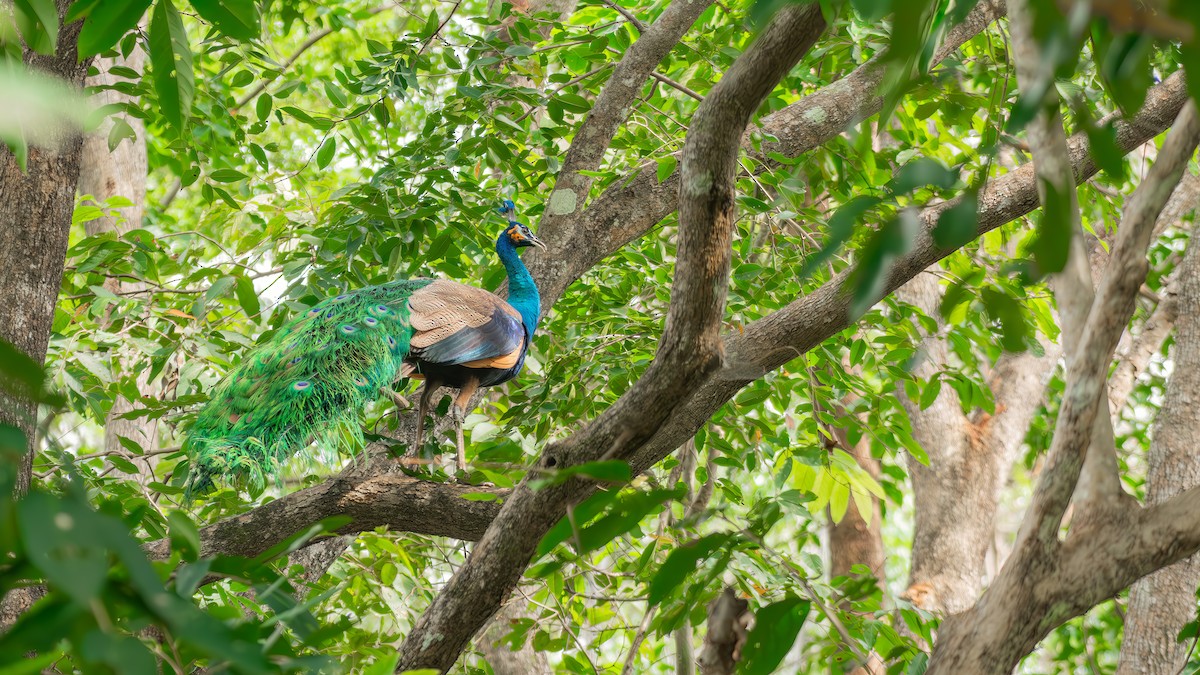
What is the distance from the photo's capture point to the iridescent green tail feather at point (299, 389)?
2.73 metres

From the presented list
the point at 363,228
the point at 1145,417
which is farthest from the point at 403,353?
the point at 1145,417

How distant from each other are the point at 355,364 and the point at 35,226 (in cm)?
95


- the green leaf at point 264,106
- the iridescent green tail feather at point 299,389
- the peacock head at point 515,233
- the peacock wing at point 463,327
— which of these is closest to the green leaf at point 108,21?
the iridescent green tail feather at point 299,389

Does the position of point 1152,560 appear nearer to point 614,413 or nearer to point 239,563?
point 614,413

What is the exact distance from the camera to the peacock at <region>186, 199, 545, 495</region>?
2.79 metres

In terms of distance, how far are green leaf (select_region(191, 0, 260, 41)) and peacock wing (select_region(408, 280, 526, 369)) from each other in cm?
196

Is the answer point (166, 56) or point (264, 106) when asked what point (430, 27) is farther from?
point (166, 56)

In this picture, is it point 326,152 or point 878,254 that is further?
point 326,152

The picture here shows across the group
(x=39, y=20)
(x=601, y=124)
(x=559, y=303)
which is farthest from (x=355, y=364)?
(x=39, y=20)

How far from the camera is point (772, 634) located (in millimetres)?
1151

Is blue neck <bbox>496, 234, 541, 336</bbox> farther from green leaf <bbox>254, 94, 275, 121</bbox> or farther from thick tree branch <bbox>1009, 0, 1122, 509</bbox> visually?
thick tree branch <bbox>1009, 0, 1122, 509</bbox>

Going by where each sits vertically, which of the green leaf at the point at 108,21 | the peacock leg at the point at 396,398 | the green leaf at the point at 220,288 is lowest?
the peacock leg at the point at 396,398

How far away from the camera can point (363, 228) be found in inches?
129

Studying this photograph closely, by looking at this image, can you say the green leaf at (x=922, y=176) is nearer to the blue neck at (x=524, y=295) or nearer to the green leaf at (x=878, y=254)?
the green leaf at (x=878, y=254)
